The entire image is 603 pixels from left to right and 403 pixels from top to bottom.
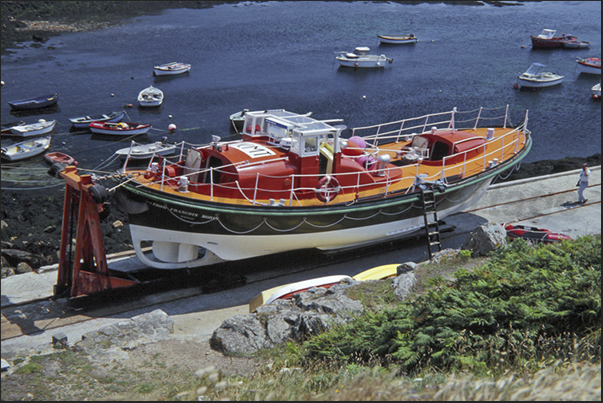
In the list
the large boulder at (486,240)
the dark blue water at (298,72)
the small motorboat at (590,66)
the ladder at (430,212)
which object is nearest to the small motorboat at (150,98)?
the dark blue water at (298,72)

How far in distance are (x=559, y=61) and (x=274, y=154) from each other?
49.8 meters

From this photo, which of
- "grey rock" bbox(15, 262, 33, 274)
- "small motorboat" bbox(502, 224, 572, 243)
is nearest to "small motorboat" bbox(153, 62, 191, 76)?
"grey rock" bbox(15, 262, 33, 274)

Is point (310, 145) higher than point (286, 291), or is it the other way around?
point (310, 145)

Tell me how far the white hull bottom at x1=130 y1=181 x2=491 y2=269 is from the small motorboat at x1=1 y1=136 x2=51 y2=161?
739 inches

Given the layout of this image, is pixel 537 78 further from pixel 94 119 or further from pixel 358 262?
pixel 358 262

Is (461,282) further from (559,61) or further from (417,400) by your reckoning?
(559,61)

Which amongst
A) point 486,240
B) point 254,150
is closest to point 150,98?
point 254,150

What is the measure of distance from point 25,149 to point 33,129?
8.42ft

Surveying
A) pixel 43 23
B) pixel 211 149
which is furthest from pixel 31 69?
pixel 211 149

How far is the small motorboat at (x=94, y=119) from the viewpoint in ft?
114

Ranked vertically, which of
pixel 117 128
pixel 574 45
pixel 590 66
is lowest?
pixel 117 128

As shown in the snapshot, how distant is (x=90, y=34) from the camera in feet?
199

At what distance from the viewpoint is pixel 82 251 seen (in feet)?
45.5

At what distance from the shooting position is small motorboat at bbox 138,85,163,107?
3909 centimetres
